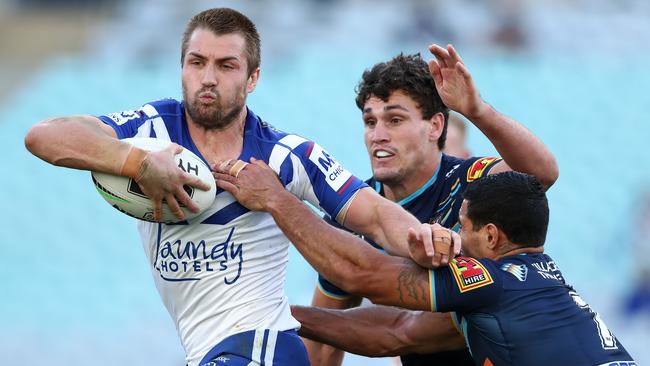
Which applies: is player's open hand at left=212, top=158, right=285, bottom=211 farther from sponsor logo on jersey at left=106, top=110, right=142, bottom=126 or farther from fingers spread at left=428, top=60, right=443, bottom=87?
fingers spread at left=428, top=60, right=443, bottom=87

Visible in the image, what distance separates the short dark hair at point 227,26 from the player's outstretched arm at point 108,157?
69 cm

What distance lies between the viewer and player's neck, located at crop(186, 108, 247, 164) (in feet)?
16.2

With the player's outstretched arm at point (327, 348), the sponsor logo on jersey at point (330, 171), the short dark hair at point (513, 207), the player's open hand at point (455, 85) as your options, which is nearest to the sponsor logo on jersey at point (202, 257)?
the sponsor logo on jersey at point (330, 171)

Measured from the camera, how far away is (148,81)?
16.8 meters

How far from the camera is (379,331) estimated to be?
5664mm

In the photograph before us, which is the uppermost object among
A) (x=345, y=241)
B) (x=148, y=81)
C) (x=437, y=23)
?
(x=437, y=23)

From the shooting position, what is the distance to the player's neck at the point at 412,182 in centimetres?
619

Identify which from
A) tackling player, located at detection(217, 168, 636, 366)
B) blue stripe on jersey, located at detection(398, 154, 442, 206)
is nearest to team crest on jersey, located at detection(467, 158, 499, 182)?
blue stripe on jersey, located at detection(398, 154, 442, 206)

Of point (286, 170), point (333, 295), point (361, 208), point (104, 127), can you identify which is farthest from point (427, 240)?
point (333, 295)

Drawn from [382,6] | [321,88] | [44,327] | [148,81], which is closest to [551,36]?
[382,6]

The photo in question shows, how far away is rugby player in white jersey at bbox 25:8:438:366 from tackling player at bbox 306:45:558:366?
3.14 feet

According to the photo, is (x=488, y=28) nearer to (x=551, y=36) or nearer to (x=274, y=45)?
(x=551, y=36)

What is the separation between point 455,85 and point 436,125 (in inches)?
44.5

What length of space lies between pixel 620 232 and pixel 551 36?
3.93 metres
